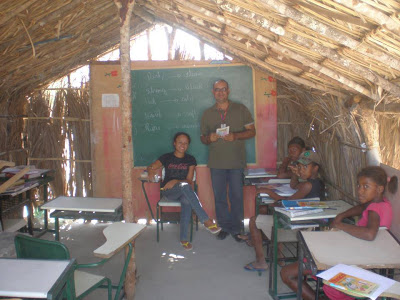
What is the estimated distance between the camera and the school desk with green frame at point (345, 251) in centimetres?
223

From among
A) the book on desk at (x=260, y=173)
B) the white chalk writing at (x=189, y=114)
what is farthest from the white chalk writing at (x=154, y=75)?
the book on desk at (x=260, y=173)

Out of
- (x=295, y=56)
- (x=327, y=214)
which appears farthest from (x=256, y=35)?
(x=327, y=214)

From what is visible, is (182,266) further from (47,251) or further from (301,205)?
(47,251)

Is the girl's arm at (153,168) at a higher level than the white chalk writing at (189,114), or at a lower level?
lower

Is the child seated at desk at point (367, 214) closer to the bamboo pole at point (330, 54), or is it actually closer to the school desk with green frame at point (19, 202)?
the bamboo pole at point (330, 54)

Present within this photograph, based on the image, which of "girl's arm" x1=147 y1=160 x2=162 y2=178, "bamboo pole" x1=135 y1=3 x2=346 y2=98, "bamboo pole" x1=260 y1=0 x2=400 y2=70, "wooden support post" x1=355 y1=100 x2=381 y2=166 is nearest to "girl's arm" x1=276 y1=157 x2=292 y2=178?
"bamboo pole" x1=135 y1=3 x2=346 y2=98

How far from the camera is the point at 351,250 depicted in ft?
7.89

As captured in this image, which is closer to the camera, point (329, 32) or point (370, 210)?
point (329, 32)

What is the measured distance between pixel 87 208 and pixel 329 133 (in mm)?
2688

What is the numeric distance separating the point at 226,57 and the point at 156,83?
1043 mm

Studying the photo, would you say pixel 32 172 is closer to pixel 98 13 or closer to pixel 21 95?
pixel 21 95

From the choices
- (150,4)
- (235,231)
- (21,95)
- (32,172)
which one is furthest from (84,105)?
(235,231)

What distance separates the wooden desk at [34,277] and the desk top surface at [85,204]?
4.41 feet

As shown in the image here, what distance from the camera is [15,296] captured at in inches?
73.4
